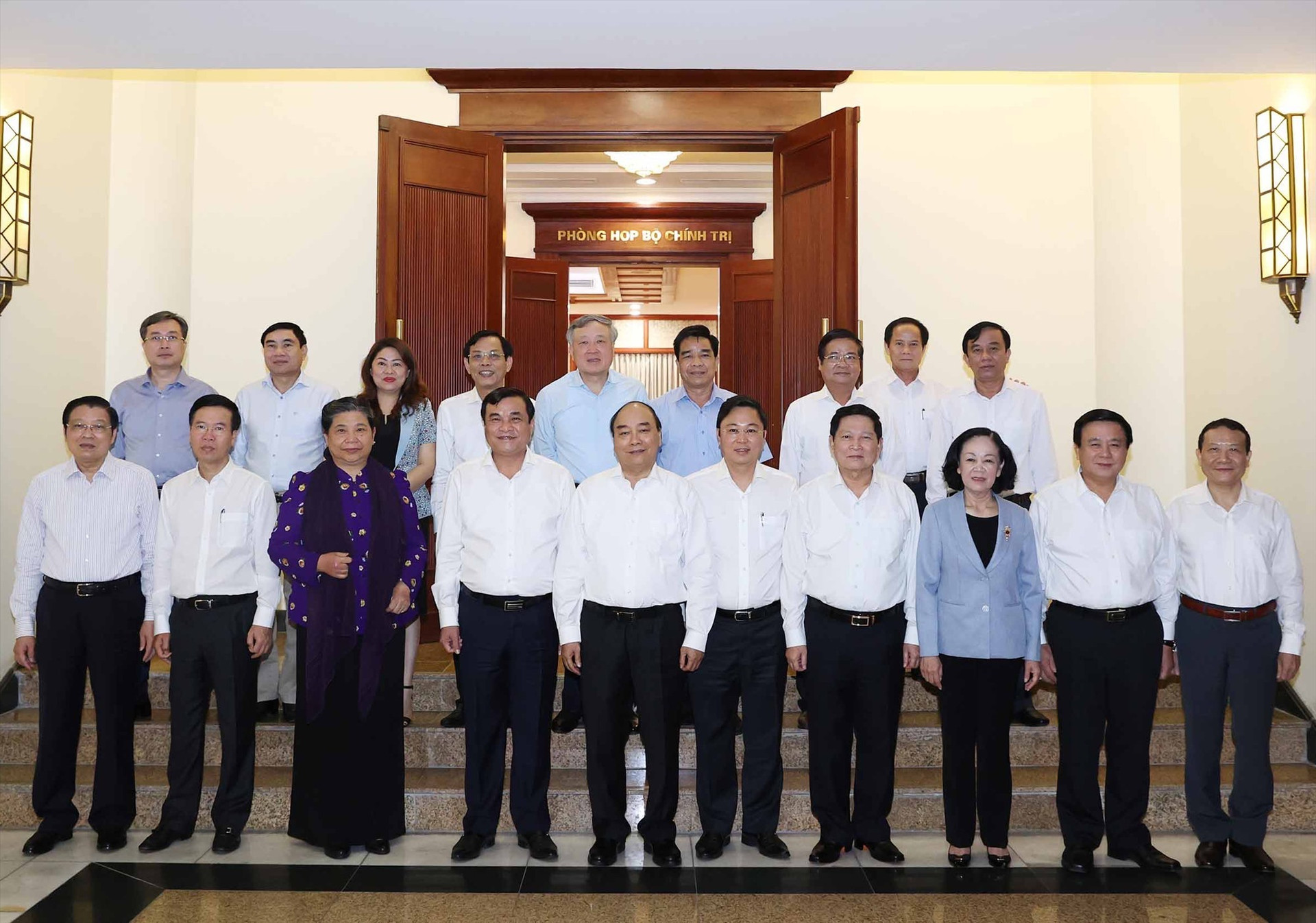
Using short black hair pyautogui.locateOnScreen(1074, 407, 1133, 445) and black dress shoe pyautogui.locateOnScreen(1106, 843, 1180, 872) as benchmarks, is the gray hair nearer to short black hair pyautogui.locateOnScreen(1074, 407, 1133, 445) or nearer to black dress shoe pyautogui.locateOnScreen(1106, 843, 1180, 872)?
short black hair pyautogui.locateOnScreen(1074, 407, 1133, 445)

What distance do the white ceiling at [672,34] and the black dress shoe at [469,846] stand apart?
273 cm

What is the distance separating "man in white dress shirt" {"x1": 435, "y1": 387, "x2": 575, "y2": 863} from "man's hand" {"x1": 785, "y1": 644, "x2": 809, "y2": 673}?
2.75ft

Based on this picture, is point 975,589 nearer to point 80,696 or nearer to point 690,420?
point 690,420

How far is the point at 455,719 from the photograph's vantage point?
4.42 metres

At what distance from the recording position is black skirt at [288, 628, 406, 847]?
12.2 feet

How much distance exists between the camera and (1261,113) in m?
4.93

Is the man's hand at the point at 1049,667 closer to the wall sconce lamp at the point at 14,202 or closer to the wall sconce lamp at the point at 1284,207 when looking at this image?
the wall sconce lamp at the point at 1284,207

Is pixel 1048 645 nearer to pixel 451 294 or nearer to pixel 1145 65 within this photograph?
pixel 1145 65

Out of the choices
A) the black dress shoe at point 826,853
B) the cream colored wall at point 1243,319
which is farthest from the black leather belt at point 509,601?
the cream colored wall at point 1243,319

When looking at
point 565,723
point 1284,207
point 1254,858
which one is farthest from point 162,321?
point 1284,207

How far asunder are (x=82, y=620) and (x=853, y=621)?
108 inches

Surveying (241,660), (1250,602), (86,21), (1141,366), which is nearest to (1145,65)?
(1250,602)

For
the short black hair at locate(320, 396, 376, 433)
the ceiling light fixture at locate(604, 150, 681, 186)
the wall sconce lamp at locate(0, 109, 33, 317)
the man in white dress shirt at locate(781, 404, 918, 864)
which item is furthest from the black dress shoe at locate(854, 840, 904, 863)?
the ceiling light fixture at locate(604, 150, 681, 186)

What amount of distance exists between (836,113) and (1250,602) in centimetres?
330
